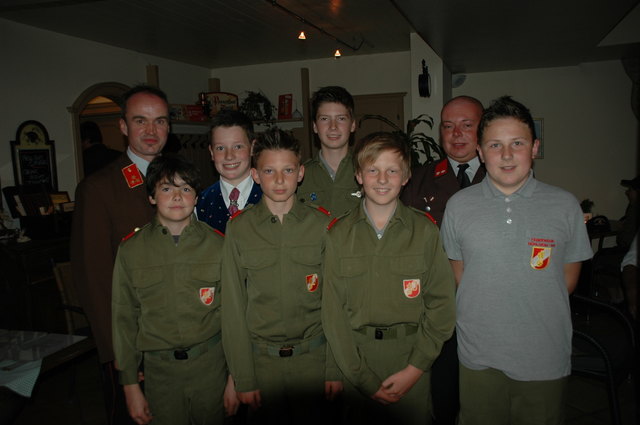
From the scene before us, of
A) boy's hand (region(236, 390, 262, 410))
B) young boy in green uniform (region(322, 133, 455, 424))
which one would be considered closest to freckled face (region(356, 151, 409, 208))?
young boy in green uniform (region(322, 133, 455, 424))

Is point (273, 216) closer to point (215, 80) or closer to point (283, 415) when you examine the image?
point (283, 415)

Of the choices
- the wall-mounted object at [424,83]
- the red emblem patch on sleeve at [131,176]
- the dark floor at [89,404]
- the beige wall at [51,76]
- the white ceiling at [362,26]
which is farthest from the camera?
the wall-mounted object at [424,83]

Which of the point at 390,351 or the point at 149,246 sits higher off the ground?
the point at 149,246

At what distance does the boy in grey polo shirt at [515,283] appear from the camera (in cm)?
167

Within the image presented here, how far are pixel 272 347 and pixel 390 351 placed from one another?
0.48 m

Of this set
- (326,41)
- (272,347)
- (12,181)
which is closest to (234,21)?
(326,41)

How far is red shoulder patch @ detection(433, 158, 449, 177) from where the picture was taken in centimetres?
233

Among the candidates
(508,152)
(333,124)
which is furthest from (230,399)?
(508,152)

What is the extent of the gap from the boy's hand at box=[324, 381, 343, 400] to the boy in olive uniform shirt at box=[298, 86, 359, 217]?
2.75 feet

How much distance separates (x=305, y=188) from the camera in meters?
2.40

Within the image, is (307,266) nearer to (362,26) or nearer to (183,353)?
(183,353)

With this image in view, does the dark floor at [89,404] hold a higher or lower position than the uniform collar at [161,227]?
lower

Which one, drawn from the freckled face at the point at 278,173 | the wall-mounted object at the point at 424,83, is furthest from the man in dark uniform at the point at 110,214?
the wall-mounted object at the point at 424,83

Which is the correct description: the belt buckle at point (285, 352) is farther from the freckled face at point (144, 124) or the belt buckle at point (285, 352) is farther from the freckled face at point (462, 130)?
the freckled face at point (462, 130)
